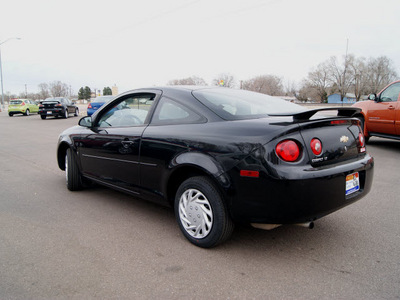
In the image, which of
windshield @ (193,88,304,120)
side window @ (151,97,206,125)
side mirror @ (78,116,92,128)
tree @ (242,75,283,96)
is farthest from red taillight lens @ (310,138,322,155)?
tree @ (242,75,283,96)

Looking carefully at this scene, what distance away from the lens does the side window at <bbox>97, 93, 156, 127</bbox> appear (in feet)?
11.6

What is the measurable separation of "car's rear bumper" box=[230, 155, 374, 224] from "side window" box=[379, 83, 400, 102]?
6429mm

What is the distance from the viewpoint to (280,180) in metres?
2.31

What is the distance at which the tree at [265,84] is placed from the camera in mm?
82637

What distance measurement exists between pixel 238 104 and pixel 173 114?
67 cm

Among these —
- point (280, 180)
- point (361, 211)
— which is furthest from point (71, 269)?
point (361, 211)

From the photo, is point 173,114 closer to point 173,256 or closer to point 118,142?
point 118,142

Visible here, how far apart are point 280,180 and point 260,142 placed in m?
0.33

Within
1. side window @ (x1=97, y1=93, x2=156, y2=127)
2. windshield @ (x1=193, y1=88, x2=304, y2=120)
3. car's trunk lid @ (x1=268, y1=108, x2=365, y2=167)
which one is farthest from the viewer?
side window @ (x1=97, y1=93, x2=156, y2=127)

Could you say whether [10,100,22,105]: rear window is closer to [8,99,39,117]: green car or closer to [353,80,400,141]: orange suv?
[8,99,39,117]: green car

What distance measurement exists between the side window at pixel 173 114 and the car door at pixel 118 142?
155 millimetres

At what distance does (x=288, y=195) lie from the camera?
91.3 inches

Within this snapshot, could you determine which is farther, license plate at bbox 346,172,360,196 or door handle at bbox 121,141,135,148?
door handle at bbox 121,141,135,148

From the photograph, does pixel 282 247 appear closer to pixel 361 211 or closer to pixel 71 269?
pixel 361 211
